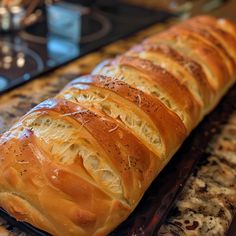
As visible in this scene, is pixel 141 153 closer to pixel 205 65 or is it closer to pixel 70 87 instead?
pixel 70 87

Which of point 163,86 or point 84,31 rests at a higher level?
point 163,86

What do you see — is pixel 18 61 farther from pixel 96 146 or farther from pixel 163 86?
pixel 96 146

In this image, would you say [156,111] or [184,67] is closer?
[156,111]

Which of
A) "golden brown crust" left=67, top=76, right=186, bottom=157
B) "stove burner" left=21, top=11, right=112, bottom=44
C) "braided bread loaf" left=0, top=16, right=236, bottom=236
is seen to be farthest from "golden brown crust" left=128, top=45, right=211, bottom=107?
"stove burner" left=21, top=11, right=112, bottom=44

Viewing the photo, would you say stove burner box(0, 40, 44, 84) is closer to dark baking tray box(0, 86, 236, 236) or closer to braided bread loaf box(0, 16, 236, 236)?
braided bread loaf box(0, 16, 236, 236)

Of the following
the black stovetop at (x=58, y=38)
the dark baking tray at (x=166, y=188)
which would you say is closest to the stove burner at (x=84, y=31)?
the black stovetop at (x=58, y=38)

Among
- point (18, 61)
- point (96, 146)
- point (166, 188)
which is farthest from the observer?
point (18, 61)

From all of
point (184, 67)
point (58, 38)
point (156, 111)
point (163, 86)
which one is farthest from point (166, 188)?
point (58, 38)
